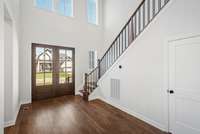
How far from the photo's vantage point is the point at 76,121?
2.96 meters

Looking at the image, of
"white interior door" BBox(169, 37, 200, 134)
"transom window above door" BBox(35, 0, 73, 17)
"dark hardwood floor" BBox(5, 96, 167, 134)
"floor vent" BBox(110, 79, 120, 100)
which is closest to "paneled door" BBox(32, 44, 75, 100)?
"dark hardwood floor" BBox(5, 96, 167, 134)

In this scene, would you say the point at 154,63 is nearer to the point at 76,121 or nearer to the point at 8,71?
the point at 76,121

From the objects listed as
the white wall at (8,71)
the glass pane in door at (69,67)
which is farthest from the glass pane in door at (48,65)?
the white wall at (8,71)

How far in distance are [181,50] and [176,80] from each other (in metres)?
0.62

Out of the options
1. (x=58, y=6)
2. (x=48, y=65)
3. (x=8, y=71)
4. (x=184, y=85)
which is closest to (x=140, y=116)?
(x=184, y=85)

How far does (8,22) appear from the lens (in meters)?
2.68

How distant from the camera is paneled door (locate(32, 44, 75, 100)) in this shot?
465 centimetres

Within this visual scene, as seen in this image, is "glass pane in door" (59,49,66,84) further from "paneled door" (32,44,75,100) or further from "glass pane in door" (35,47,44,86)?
"glass pane in door" (35,47,44,86)

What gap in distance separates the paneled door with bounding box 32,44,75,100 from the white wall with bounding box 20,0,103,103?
203 mm

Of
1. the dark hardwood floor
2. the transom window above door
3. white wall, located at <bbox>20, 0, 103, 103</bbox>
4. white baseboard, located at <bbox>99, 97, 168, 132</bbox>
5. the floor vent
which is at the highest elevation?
the transom window above door

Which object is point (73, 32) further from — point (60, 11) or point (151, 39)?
point (151, 39)

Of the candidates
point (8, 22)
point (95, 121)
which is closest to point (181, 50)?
point (95, 121)

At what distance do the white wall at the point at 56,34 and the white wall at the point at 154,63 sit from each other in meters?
2.80

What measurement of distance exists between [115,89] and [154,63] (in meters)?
1.75
